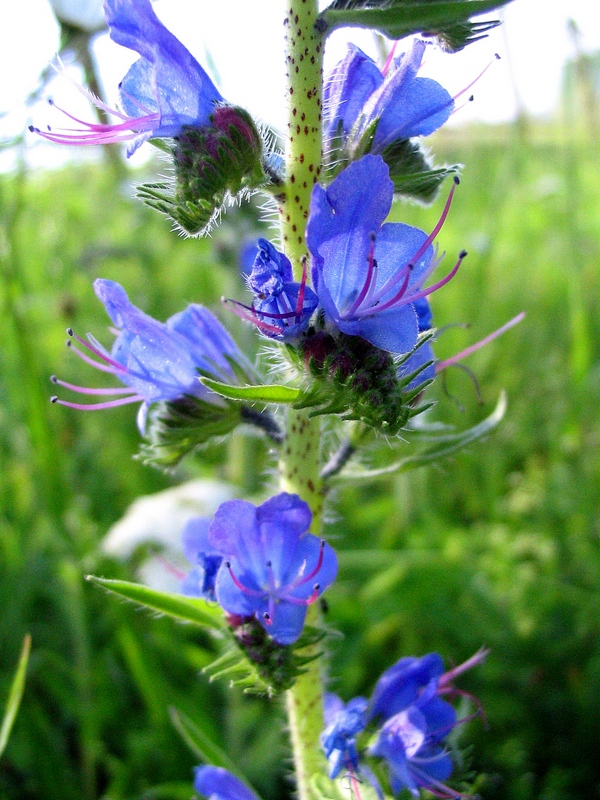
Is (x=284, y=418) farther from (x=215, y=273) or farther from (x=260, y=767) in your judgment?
(x=215, y=273)

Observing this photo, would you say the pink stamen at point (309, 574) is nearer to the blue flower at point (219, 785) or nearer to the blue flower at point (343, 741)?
the blue flower at point (343, 741)

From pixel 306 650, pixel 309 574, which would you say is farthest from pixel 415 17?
pixel 306 650

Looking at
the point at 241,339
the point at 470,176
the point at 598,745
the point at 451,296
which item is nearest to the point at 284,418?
the point at 598,745

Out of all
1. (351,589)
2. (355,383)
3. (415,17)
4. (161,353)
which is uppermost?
(415,17)

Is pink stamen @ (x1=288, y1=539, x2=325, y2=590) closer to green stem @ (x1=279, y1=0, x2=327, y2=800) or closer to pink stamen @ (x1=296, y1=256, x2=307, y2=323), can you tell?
green stem @ (x1=279, y1=0, x2=327, y2=800)

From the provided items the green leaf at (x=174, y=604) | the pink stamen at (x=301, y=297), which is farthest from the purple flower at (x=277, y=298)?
the green leaf at (x=174, y=604)

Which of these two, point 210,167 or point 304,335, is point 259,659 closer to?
point 304,335
